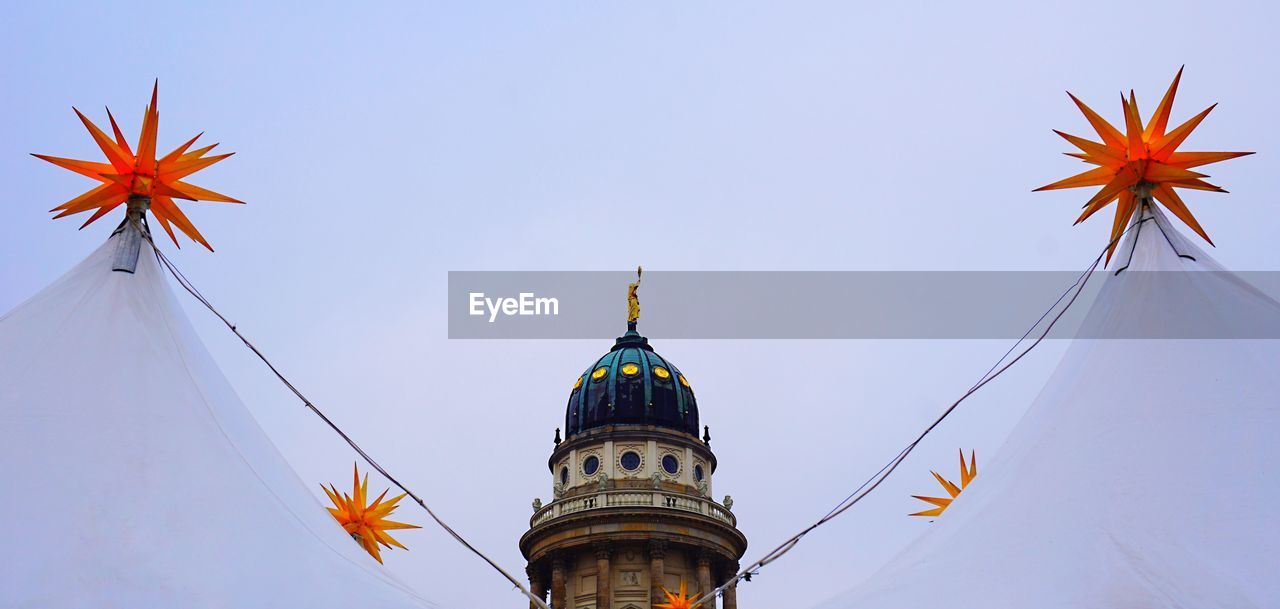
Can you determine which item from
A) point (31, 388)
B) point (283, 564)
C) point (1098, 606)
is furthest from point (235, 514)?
point (1098, 606)

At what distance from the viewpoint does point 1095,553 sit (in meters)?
13.7

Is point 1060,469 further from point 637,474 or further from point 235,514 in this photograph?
point 637,474

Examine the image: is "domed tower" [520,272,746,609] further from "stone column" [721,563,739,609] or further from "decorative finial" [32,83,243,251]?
"decorative finial" [32,83,243,251]

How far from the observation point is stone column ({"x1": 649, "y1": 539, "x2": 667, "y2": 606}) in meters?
45.2

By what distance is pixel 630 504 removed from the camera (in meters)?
46.6

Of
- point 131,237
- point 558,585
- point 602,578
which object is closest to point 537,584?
point 558,585

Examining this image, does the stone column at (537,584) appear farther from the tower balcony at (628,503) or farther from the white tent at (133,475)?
the white tent at (133,475)

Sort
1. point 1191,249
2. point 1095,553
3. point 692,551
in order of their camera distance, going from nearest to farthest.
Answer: point 1095,553, point 1191,249, point 692,551

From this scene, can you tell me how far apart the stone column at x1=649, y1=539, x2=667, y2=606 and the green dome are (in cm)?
546

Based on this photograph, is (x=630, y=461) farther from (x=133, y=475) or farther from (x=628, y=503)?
(x=133, y=475)

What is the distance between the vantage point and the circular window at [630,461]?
1902 inches

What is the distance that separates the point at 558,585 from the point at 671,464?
667cm

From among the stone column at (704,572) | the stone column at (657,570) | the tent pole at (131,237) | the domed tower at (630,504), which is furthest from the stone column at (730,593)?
the tent pole at (131,237)

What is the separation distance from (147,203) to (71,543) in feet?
24.1
